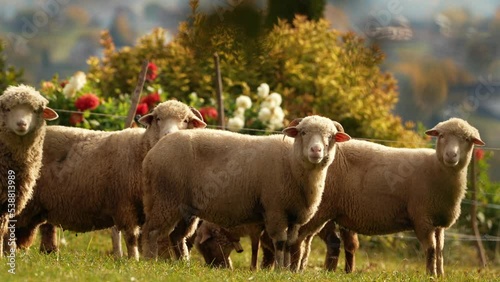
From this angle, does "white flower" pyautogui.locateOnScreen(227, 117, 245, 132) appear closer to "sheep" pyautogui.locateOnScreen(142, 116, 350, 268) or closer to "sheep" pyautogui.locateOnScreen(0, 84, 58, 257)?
"sheep" pyautogui.locateOnScreen(142, 116, 350, 268)

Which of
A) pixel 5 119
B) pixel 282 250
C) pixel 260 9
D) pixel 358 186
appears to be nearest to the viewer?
pixel 260 9

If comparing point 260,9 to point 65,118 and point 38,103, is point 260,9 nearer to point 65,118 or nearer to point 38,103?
point 38,103

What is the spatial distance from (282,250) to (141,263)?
164 centimetres

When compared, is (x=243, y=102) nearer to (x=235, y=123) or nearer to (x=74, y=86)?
(x=235, y=123)

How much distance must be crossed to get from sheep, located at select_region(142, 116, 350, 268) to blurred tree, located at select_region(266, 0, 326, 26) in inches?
201

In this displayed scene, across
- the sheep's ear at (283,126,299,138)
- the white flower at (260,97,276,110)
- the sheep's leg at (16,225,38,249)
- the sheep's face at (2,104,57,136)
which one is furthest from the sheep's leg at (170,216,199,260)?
the white flower at (260,97,276,110)

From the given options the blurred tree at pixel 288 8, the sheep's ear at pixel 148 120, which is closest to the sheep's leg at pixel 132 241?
the sheep's ear at pixel 148 120

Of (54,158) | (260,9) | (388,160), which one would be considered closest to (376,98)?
(388,160)

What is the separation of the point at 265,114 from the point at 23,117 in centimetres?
643

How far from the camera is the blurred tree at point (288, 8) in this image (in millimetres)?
2439

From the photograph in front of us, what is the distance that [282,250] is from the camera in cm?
771

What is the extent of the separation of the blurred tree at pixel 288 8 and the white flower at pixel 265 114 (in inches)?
422

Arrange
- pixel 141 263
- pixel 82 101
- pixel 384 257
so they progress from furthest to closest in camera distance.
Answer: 1. pixel 384 257
2. pixel 82 101
3. pixel 141 263

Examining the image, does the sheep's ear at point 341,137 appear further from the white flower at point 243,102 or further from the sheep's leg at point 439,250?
the white flower at point 243,102
